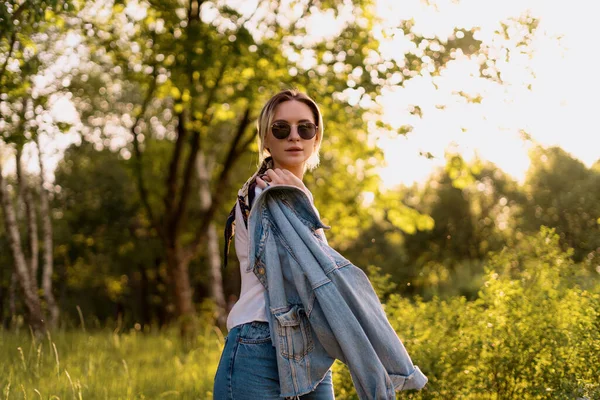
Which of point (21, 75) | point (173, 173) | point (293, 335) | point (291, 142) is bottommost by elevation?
point (293, 335)

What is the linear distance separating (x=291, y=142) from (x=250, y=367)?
944mm

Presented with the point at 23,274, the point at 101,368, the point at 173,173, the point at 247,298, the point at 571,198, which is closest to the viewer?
the point at 247,298

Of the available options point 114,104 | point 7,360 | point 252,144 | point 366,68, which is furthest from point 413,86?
point 114,104

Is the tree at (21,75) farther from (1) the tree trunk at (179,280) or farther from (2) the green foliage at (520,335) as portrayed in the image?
(2) the green foliage at (520,335)

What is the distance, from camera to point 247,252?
2459 mm

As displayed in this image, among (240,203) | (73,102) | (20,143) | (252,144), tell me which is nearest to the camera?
(240,203)

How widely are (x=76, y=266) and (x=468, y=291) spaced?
1644cm

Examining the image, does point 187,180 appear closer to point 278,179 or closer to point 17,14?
point 17,14

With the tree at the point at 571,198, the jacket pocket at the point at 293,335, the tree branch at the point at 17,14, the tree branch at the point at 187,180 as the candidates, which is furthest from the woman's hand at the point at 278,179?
the tree branch at the point at 187,180

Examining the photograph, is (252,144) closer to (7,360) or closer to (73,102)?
(7,360)

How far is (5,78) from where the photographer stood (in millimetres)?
6273

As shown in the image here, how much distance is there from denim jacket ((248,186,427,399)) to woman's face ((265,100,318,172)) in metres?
0.37

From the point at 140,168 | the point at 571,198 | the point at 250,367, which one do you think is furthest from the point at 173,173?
the point at 250,367

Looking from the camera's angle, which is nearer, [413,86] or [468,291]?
[413,86]
